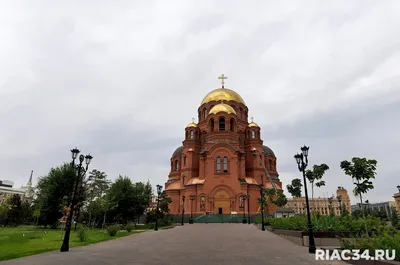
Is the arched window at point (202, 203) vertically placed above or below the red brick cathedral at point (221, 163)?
below

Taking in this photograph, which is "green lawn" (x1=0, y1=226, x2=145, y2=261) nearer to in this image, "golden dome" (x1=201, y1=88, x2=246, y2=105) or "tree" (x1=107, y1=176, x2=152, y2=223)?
"tree" (x1=107, y1=176, x2=152, y2=223)

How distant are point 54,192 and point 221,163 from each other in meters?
22.5

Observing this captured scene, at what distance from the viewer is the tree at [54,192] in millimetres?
31656

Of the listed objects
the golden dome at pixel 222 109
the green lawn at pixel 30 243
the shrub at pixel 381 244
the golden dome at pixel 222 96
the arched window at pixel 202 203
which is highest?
the golden dome at pixel 222 96

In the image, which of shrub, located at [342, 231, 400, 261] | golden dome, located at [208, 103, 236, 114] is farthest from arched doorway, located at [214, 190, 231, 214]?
shrub, located at [342, 231, 400, 261]

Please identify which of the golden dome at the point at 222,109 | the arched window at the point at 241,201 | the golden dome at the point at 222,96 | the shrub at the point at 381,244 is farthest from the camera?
the golden dome at the point at 222,96

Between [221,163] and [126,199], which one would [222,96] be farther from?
[126,199]

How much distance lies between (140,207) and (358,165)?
28659 mm

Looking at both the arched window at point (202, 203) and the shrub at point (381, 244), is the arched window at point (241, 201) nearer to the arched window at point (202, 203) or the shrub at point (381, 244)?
the arched window at point (202, 203)

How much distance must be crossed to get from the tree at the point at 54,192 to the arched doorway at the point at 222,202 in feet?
58.8

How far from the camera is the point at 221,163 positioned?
41.7 m

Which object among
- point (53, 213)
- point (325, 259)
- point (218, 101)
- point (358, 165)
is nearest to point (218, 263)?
point (325, 259)

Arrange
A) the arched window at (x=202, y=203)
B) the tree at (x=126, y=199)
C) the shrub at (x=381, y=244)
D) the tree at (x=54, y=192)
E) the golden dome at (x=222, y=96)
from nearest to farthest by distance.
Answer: the shrub at (x=381, y=244) < the tree at (x=54, y=192) < the tree at (x=126, y=199) < the arched window at (x=202, y=203) < the golden dome at (x=222, y=96)

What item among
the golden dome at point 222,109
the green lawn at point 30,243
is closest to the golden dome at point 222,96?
the golden dome at point 222,109
